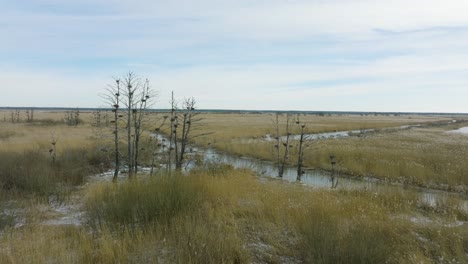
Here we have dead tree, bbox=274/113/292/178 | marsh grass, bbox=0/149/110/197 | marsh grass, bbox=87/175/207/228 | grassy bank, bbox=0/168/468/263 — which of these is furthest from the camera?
dead tree, bbox=274/113/292/178

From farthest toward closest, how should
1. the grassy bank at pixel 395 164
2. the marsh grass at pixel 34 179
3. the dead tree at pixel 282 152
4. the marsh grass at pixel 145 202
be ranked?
1. the dead tree at pixel 282 152
2. the grassy bank at pixel 395 164
3. the marsh grass at pixel 34 179
4. the marsh grass at pixel 145 202

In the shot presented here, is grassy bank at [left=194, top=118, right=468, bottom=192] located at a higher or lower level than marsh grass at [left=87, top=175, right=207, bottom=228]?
lower

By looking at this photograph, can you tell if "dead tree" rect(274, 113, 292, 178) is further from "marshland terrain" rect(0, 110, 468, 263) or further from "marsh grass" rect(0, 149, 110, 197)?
"marsh grass" rect(0, 149, 110, 197)

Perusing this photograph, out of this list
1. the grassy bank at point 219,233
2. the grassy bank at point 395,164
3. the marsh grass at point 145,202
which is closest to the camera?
the grassy bank at point 219,233

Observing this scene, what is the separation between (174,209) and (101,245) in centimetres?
190

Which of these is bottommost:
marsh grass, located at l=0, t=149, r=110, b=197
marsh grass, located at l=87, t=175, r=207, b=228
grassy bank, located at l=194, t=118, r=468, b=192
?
grassy bank, located at l=194, t=118, r=468, b=192

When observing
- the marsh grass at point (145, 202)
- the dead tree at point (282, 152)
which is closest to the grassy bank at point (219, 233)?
the marsh grass at point (145, 202)

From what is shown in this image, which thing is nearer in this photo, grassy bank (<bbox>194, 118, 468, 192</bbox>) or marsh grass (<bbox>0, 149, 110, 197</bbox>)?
marsh grass (<bbox>0, 149, 110, 197</bbox>)

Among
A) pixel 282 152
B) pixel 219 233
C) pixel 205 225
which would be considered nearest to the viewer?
pixel 219 233

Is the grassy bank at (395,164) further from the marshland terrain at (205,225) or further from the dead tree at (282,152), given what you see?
the marshland terrain at (205,225)

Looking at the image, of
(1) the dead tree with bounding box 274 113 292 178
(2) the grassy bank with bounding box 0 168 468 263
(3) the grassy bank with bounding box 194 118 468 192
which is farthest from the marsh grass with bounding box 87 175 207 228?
(3) the grassy bank with bounding box 194 118 468 192

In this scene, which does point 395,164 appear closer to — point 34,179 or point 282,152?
point 282,152

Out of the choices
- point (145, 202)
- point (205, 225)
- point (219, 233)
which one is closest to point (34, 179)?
point (145, 202)

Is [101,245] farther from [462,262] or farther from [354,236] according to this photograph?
[462,262]
